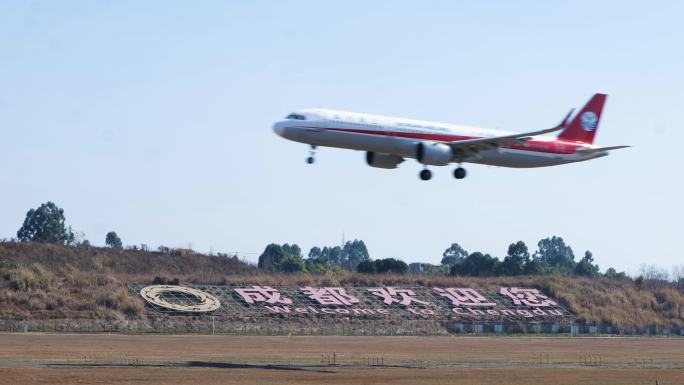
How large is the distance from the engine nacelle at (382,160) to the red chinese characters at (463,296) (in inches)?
2703

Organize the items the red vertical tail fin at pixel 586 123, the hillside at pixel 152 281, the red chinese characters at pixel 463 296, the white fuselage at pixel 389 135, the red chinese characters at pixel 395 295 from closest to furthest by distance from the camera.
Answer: the white fuselage at pixel 389 135
the red vertical tail fin at pixel 586 123
the hillside at pixel 152 281
the red chinese characters at pixel 395 295
the red chinese characters at pixel 463 296

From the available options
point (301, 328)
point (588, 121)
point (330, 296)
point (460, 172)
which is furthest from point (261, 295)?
point (460, 172)

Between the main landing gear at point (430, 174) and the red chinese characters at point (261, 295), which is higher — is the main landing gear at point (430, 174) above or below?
above

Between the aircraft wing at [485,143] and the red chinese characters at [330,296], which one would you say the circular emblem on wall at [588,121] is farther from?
the red chinese characters at [330,296]

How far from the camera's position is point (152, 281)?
143125 millimetres

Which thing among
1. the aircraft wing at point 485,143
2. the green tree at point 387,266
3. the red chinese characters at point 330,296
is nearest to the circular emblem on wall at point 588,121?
the aircraft wing at point 485,143

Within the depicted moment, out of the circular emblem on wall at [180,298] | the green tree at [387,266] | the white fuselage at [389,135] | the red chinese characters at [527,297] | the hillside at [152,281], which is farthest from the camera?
the green tree at [387,266]

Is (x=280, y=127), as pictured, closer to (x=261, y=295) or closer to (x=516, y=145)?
(x=516, y=145)

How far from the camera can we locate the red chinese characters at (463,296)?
496 ft

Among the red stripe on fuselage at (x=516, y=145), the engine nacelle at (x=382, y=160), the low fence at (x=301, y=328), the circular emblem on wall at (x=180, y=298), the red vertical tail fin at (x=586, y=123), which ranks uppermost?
the red vertical tail fin at (x=586, y=123)

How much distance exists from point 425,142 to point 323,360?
20185mm

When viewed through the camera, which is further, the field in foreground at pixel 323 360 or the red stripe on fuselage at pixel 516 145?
the red stripe on fuselage at pixel 516 145

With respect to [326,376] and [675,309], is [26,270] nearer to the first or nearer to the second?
[326,376]

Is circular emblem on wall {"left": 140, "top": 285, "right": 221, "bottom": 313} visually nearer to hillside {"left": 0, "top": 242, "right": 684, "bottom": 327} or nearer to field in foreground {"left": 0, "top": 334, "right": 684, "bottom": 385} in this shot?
hillside {"left": 0, "top": 242, "right": 684, "bottom": 327}
